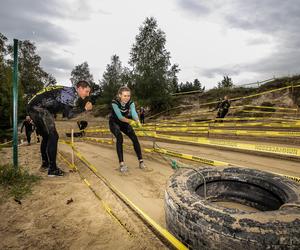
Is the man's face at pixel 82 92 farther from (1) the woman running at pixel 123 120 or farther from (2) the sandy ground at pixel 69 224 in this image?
(2) the sandy ground at pixel 69 224

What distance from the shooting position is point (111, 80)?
53.3m

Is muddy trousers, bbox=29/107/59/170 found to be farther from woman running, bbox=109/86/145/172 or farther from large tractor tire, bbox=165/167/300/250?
large tractor tire, bbox=165/167/300/250

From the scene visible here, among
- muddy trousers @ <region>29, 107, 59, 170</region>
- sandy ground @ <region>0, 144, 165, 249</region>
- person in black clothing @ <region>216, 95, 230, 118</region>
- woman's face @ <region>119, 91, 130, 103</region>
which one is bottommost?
sandy ground @ <region>0, 144, 165, 249</region>

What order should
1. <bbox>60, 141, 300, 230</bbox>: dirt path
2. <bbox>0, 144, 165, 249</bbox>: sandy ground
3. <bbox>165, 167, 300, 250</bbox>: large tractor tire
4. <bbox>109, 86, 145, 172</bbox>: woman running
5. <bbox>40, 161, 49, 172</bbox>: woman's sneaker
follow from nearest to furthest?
<bbox>165, 167, 300, 250</bbox>: large tractor tire → <bbox>0, 144, 165, 249</bbox>: sandy ground → <bbox>60, 141, 300, 230</bbox>: dirt path → <bbox>109, 86, 145, 172</bbox>: woman running → <bbox>40, 161, 49, 172</bbox>: woman's sneaker

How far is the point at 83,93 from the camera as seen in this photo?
5109 millimetres

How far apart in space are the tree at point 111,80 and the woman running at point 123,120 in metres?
43.0

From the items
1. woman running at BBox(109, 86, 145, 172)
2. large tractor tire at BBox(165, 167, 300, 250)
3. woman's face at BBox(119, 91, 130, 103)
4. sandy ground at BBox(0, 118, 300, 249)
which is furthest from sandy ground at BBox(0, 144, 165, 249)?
woman's face at BBox(119, 91, 130, 103)

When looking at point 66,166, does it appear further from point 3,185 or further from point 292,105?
point 292,105

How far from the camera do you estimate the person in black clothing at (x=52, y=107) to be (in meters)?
4.94

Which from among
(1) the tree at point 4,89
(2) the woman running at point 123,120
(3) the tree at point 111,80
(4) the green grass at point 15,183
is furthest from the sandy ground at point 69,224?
(3) the tree at point 111,80

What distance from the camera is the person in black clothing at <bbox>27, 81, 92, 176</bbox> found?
4938 mm

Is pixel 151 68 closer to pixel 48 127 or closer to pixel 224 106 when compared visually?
pixel 224 106

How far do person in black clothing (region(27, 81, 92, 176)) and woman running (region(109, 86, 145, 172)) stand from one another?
0.72m

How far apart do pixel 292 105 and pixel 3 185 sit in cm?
2073
